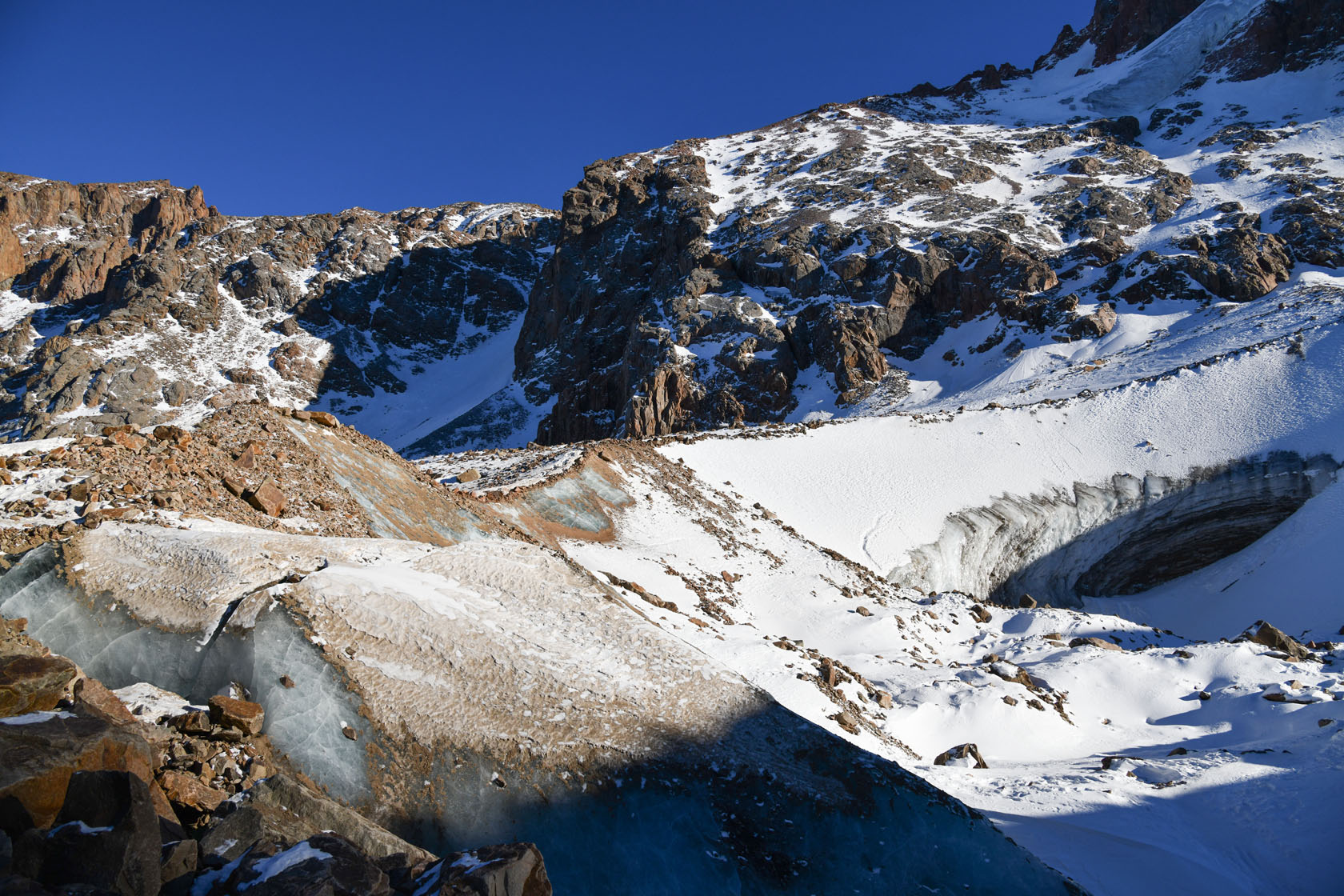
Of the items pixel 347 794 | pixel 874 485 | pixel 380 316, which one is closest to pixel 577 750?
pixel 347 794

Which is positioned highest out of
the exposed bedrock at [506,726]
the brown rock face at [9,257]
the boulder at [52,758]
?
the brown rock face at [9,257]

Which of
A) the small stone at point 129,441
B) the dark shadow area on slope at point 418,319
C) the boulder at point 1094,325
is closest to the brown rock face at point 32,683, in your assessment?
the small stone at point 129,441

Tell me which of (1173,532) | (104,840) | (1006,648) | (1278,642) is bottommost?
(1173,532)

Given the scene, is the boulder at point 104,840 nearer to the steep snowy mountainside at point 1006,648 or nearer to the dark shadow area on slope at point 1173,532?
the steep snowy mountainside at point 1006,648

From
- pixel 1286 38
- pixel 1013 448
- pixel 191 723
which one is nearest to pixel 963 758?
pixel 191 723

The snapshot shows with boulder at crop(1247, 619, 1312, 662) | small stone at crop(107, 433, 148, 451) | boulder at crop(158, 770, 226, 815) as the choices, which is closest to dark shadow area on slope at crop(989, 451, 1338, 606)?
boulder at crop(1247, 619, 1312, 662)

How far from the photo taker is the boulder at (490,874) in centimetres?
340

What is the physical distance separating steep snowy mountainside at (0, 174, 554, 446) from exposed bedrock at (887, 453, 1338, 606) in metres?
57.6

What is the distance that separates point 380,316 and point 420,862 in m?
96.5

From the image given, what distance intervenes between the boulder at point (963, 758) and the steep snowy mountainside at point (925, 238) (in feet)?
117

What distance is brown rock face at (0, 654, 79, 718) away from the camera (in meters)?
4.11

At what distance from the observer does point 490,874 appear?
3439mm

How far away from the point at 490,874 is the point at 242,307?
98.3m

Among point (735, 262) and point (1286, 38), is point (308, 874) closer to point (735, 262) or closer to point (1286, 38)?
point (735, 262)
